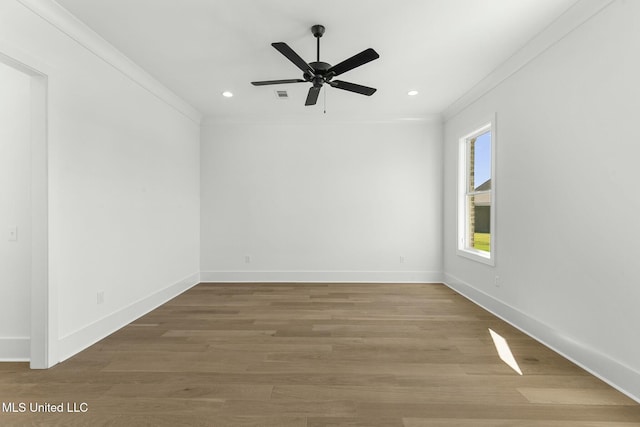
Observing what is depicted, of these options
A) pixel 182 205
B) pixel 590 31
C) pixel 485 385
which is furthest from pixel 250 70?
Answer: pixel 485 385

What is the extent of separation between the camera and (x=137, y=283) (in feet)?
11.3

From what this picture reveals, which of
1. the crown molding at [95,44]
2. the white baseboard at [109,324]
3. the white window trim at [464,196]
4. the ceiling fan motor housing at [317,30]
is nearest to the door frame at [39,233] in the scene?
the white baseboard at [109,324]

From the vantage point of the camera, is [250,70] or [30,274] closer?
[30,274]

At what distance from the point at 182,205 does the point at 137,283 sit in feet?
4.71

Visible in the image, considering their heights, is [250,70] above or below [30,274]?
above

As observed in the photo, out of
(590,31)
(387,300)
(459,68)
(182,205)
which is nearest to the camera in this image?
(590,31)

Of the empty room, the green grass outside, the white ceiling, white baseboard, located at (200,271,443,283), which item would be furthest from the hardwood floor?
the white ceiling

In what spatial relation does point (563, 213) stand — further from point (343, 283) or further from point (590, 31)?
point (343, 283)

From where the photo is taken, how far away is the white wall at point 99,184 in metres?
2.34

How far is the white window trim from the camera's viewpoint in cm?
351

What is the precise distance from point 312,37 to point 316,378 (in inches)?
109

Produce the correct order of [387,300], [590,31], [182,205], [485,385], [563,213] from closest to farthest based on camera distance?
[485,385] → [590,31] → [563,213] → [387,300] → [182,205]

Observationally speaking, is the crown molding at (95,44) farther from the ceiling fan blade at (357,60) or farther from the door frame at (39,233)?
the ceiling fan blade at (357,60)

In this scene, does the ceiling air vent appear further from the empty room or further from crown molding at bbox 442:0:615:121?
crown molding at bbox 442:0:615:121
